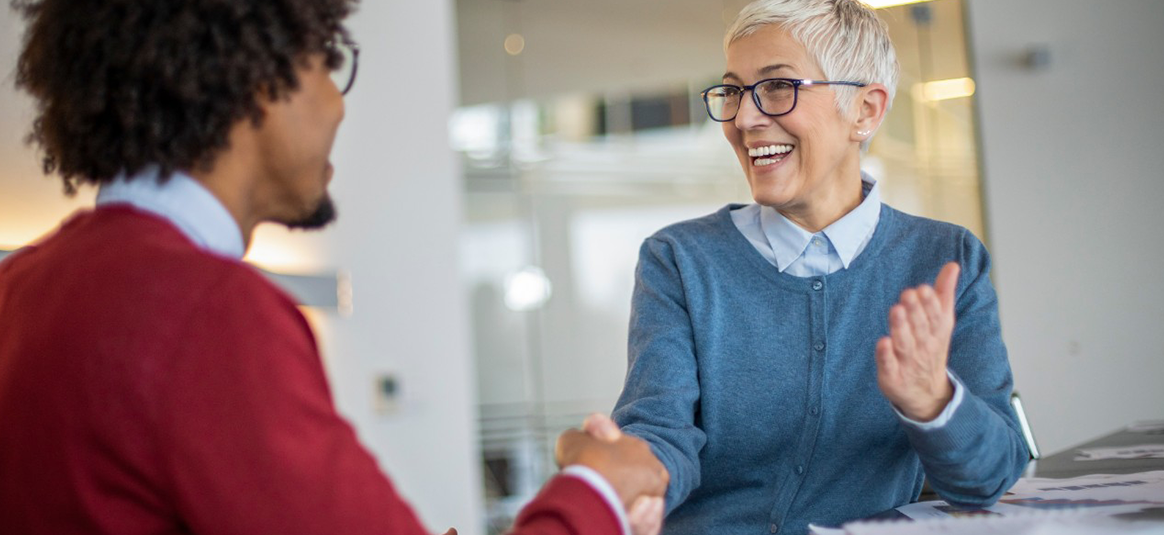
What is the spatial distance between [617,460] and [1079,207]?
548 centimetres

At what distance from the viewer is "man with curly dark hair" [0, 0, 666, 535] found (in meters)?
0.79

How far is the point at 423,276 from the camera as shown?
15.4ft

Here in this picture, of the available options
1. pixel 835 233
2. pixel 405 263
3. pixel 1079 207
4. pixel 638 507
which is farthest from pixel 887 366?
pixel 1079 207

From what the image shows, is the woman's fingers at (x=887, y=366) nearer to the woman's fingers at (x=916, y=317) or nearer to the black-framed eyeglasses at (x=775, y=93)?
the woman's fingers at (x=916, y=317)

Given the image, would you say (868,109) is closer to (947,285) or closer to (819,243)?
(819,243)

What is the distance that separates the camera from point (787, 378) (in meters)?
1.74

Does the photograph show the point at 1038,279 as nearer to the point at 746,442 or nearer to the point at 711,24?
the point at 711,24

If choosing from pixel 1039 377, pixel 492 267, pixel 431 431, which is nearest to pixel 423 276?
pixel 431 431

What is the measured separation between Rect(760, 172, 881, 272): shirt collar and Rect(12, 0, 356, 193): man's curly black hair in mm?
1042

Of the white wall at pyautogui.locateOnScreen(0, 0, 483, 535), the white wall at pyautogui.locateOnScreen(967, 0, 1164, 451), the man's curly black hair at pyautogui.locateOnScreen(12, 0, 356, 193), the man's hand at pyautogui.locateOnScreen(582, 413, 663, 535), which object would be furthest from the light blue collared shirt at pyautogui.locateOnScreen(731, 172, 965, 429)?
the white wall at pyautogui.locateOnScreen(967, 0, 1164, 451)

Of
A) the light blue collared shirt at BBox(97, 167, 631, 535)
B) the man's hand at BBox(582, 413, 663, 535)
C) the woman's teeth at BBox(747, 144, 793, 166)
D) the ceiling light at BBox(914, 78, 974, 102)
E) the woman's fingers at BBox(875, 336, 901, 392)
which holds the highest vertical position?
the ceiling light at BBox(914, 78, 974, 102)

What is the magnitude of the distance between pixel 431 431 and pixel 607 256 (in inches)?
108

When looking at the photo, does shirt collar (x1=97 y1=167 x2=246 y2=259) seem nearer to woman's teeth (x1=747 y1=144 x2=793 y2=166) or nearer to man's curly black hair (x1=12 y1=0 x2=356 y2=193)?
man's curly black hair (x1=12 y1=0 x2=356 y2=193)

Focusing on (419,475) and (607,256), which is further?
(607,256)
